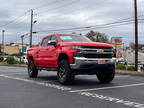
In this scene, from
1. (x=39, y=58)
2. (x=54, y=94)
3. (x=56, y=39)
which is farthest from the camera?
(x=39, y=58)

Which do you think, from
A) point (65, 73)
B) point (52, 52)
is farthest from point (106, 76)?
point (52, 52)

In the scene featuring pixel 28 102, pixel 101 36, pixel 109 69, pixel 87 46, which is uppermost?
pixel 101 36

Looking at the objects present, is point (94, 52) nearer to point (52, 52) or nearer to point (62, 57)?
point (62, 57)

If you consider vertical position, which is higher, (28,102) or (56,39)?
(56,39)

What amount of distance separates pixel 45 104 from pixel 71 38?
4.96 m

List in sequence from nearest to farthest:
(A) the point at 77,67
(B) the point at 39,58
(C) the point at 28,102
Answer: (C) the point at 28,102 < (A) the point at 77,67 < (B) the point at 39,58

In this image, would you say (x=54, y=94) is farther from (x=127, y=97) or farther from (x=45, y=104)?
(x=127, y=97)

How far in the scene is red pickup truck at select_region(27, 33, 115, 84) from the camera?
29.8 feet

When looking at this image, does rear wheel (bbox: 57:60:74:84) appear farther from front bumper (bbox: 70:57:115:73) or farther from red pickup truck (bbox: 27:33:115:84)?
front bumper (bbox: 70:57:115:73)

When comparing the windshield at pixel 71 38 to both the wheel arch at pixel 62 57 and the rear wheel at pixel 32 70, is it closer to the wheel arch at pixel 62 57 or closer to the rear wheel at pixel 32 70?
the wheel arch at pixel 62 57

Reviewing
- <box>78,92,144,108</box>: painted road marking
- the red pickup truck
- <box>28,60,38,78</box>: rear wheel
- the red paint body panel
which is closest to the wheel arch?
the red pickup truck

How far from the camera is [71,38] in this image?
34.9 ft

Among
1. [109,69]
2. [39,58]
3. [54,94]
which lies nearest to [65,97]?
[54,94]

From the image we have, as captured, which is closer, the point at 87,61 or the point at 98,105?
the point at 98,105
